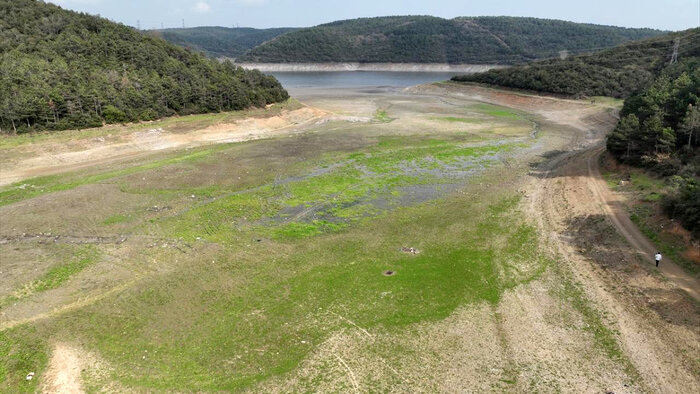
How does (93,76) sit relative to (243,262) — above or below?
above

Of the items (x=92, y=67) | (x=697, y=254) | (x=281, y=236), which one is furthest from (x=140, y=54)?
(x=697, y=254)

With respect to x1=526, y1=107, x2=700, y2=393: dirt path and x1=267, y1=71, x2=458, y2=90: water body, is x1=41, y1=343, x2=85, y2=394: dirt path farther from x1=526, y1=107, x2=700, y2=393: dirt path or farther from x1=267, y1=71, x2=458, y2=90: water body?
x1=267, y1=71, x2=458, y2=90: water body

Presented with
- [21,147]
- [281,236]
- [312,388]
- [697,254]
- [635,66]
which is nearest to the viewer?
[312,388]

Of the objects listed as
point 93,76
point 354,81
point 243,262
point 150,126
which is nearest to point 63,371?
point 243,262

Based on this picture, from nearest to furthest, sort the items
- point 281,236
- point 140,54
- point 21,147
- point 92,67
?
point 281,236 < point 21,147 < point 92,67 < point 140,54

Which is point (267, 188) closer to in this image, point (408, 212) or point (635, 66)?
point (408, 212)

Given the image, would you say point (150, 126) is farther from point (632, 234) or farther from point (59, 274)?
point (632, 234)
